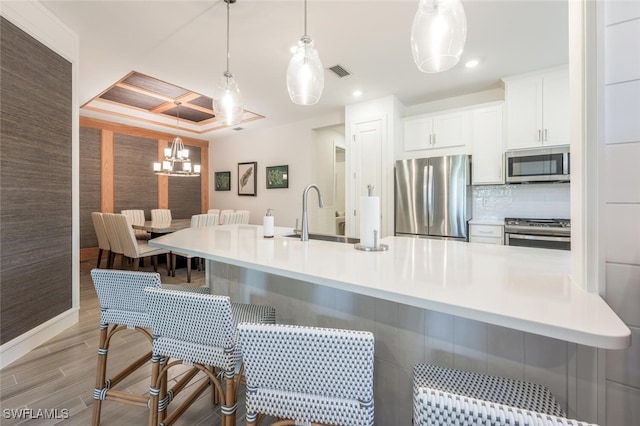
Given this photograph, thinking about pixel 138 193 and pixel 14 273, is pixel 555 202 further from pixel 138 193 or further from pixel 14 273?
pixel 138 193

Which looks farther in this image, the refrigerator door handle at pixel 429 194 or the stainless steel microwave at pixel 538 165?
the refrigerator door handle at pixel 429 194

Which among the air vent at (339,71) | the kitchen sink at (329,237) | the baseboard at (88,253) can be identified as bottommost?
the baseboard at (88,253)

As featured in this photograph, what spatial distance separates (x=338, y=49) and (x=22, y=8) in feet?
8.15

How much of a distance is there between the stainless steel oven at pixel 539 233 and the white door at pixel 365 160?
1551mm

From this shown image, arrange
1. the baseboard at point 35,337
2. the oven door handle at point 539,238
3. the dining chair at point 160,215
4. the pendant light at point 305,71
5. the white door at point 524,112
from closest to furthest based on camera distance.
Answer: the pendant light at point 305,71 → the baseboard at point 35,337 → the oven door handle at point 539,238 → the white door at point 524,112 → the dining chair at point 160,215

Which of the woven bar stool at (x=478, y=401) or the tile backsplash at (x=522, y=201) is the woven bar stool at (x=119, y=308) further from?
the tile backsplash at (x=522, y=201)

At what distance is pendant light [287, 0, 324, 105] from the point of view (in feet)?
5.62

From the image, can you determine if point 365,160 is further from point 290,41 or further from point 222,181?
point 222,181

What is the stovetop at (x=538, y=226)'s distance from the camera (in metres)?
2.89

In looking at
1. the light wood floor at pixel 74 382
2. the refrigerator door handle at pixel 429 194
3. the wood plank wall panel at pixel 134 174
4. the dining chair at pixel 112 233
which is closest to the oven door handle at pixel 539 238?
the refrigerator door handle at pixel 429 194

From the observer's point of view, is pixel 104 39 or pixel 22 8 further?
pixel 104 39

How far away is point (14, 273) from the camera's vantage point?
203 centimetres

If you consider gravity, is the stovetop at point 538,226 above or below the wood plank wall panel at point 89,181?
below

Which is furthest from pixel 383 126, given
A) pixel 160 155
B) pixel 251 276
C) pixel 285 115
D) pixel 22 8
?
pixel 160 155
